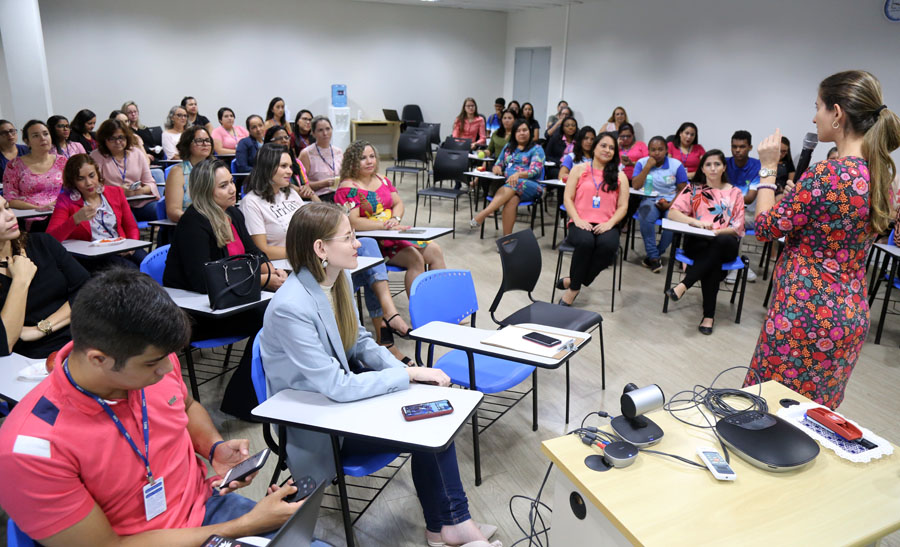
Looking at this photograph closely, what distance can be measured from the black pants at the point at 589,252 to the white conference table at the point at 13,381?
3.65m

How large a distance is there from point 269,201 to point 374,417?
2366 millimetres

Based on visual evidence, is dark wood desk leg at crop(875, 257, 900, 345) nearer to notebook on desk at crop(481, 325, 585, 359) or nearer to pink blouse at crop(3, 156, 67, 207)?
notebook on desk at crop(481, 325, 585, 359)

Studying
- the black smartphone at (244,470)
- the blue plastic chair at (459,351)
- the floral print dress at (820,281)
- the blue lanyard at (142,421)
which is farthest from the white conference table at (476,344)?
the blue lanyard at (142,421)

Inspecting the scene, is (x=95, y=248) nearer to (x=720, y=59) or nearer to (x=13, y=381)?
(x=13, y=381)

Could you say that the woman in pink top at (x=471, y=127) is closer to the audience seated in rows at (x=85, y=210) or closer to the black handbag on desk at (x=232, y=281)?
the audience seated in rows at (x=85, y=210)

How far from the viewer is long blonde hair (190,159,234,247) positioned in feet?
10.00

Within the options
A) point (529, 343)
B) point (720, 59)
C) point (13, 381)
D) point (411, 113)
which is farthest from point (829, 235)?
point (411, 113)

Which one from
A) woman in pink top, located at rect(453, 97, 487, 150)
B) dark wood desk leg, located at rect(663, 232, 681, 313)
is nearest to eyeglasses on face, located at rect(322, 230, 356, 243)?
dark wood desk leg, located at rect(663, 232, 681, 313)

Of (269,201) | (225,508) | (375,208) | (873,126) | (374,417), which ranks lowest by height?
(225,508)

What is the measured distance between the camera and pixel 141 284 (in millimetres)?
1240

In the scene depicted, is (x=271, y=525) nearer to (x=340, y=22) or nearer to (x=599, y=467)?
(x=599, y=467)

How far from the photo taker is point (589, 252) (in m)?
4.70

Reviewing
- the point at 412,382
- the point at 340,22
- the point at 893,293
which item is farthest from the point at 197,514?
A: the point at 340,22

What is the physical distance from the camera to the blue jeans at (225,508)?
5.00ft
